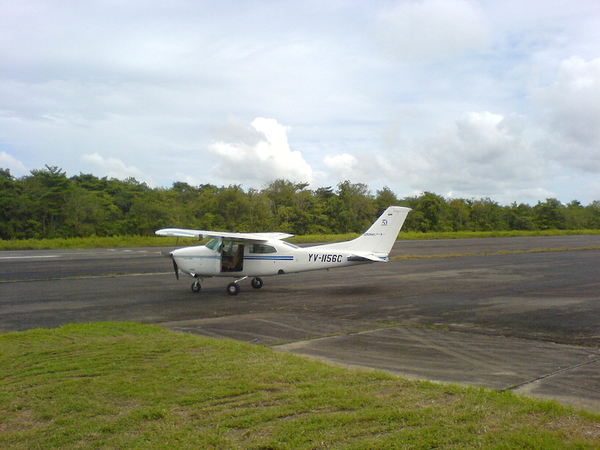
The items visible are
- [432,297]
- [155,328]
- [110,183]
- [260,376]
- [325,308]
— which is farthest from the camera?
[110,183]

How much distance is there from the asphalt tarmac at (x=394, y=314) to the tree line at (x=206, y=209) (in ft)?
116

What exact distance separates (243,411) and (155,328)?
18.1 feet

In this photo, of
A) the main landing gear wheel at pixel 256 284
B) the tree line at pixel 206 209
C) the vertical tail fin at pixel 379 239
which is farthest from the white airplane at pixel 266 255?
the tree line at pixel 206 209

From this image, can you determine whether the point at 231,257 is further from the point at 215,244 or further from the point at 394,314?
the point at 394,314

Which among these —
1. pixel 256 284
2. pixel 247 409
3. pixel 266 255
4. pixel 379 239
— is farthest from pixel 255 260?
pixel 247 409

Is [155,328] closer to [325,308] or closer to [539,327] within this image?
[325,308]

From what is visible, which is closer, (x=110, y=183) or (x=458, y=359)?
(x=458, y=359)

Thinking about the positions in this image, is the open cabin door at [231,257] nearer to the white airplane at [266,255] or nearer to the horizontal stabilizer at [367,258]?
the white airplane at [266,255]

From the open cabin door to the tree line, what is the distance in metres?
41.7

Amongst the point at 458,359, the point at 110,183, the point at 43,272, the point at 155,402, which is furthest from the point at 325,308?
the point at 110,183

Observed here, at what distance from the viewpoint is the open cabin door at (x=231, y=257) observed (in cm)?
1591

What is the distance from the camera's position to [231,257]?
15.9m

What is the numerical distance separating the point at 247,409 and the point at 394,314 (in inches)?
291

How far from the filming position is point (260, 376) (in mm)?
6008
